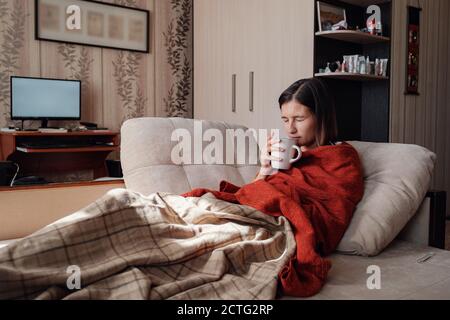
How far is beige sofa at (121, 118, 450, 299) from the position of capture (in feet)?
3.52

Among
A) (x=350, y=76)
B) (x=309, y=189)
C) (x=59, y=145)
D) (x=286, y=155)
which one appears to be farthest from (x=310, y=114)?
(x=59, y=145)

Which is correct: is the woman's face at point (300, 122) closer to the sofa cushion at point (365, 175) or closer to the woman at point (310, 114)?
the woman at point (310, 114)

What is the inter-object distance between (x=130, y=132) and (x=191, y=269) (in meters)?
0.84

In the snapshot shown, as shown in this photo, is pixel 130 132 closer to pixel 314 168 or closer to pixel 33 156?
pixel 314 168

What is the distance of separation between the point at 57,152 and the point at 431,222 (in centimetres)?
310

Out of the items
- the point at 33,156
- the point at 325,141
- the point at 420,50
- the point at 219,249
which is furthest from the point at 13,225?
the point at 420,50

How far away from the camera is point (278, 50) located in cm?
335

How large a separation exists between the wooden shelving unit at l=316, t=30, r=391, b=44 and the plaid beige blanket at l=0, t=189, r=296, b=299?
2158mm

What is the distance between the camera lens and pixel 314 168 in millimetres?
1535

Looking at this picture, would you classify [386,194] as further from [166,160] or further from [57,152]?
[57,152]

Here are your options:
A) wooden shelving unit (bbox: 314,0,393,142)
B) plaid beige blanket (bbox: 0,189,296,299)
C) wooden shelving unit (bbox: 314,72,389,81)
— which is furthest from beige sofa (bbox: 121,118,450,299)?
wooden shelving unit (bbox: 314,0,393,142)

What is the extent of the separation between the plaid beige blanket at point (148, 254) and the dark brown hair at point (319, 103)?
0.53m

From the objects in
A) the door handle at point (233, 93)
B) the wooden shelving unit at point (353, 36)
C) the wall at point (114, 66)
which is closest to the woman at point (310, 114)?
the wooden shelving unit at point (353, 36)

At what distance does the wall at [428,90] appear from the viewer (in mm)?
3346
